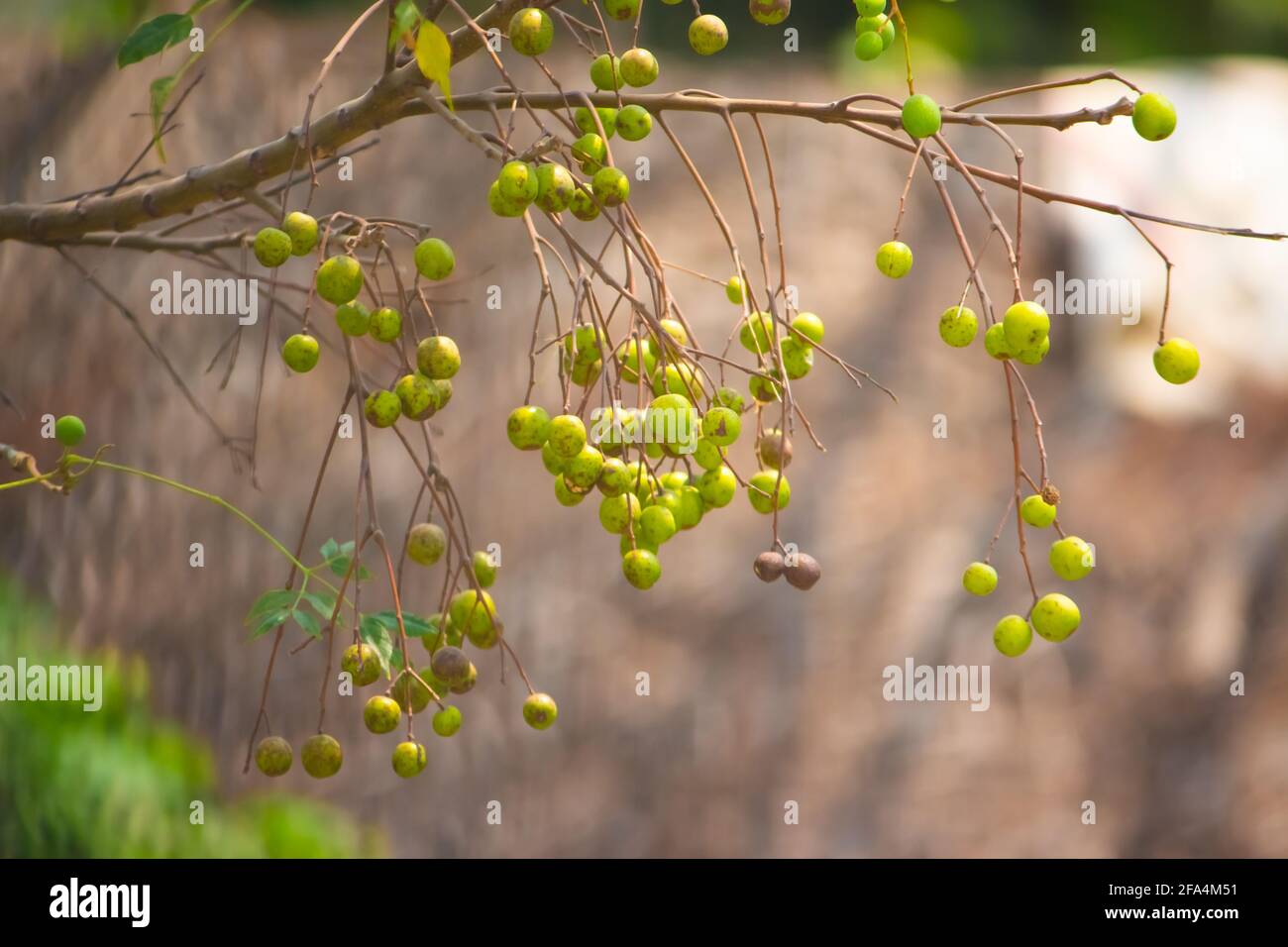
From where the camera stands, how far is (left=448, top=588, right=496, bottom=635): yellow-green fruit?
911 mm

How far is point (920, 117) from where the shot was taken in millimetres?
777

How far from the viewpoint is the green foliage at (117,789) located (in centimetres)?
225

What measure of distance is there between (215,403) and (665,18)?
1870 millimetres

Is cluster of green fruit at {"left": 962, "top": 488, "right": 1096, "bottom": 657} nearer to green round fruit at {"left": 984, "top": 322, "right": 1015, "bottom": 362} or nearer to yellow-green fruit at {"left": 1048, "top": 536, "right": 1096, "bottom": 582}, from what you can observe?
yellow-green fruit at {"left": 1048, "top": 536, "right": 1096, "bottom": 582}

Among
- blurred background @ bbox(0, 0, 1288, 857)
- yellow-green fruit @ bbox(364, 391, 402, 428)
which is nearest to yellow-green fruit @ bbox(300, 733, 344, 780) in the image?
yellow-green fruit @ bbox(364, 391, 402, 428)

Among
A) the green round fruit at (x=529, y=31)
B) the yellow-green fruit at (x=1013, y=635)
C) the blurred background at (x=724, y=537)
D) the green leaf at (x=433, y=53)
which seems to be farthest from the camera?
the blurred background at (x=724, y=537)

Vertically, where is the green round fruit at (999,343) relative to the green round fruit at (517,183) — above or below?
below

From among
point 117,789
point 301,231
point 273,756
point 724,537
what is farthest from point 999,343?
point 724,537

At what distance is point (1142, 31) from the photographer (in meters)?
4.29

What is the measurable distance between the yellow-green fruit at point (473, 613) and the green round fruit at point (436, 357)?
158 mm

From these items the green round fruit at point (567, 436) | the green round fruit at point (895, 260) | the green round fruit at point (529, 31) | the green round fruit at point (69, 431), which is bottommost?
the green round fruit at point (567, 436)

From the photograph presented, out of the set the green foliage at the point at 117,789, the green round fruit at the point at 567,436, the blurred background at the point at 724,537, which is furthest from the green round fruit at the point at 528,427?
the blurred background at the point at 724,537

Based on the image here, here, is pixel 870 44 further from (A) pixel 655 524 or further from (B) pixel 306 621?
(B) pixel 306 621

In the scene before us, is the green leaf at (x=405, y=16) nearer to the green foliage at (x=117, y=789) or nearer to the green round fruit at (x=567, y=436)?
the green round fruit at (x=567, y=436)
